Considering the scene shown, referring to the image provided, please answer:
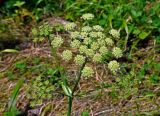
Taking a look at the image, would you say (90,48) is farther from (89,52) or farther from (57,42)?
(57,42)

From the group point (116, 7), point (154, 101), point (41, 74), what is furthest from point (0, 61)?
point (154, 101)

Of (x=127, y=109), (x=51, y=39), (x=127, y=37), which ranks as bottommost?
(x=127, y=109)

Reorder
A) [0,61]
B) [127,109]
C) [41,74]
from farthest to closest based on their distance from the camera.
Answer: [0,61] < [41,74] < [127,109]

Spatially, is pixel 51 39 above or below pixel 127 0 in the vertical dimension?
above

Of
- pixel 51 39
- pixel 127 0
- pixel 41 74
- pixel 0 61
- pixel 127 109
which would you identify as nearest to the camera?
pixel 51 39

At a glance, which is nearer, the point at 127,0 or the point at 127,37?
the point at 127,37

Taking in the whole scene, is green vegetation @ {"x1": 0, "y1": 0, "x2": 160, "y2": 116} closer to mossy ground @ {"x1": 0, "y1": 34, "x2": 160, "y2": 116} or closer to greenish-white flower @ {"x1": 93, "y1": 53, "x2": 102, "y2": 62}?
mossy ground @ {"x1": 0, "y1": 34, "x2": 160, "y2": 116}

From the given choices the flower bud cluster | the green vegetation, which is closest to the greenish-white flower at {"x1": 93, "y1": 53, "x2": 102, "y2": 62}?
the flower bud cluster

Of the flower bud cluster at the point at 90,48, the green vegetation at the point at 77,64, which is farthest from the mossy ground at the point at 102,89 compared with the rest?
the flower bud cluster at the point at 90,48

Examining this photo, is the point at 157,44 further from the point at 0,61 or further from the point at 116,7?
the point at 0,61
